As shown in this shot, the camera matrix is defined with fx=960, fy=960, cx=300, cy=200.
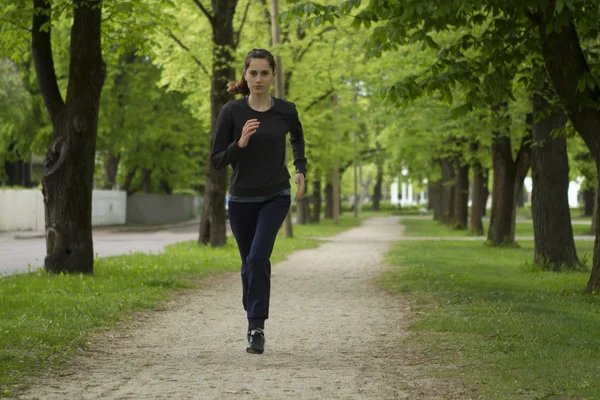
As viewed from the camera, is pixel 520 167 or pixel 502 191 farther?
pixel 520 167

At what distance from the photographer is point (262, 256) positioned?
7012mm

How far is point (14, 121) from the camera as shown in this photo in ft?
128

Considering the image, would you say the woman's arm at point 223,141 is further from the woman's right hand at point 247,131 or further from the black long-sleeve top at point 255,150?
the woman's right hand at point 247,131

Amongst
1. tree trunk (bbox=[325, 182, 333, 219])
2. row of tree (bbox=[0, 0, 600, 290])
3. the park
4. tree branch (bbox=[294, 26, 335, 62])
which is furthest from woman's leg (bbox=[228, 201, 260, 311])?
tree trunk (bbox=[325, 182, 333, 219])

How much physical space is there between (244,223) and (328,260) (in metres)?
13.1

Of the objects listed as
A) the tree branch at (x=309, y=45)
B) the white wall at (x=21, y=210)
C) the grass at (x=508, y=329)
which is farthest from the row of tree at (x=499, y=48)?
the white wall at (x=21, y=210)

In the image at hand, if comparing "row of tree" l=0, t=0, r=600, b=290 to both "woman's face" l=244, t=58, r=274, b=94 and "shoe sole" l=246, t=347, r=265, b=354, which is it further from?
"shoe sole" l=246, t=347, r=265, b=354

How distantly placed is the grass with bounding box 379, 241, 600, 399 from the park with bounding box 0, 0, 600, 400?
0.03 metres

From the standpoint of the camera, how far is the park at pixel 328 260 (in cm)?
643

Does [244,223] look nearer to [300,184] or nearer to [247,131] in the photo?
[300,184]

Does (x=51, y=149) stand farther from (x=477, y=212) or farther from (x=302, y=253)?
(x=477, y=212)

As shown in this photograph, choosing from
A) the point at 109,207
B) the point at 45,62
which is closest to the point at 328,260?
the point at 45,62

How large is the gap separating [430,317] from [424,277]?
534cm

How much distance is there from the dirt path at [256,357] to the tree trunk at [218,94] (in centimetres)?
1047
